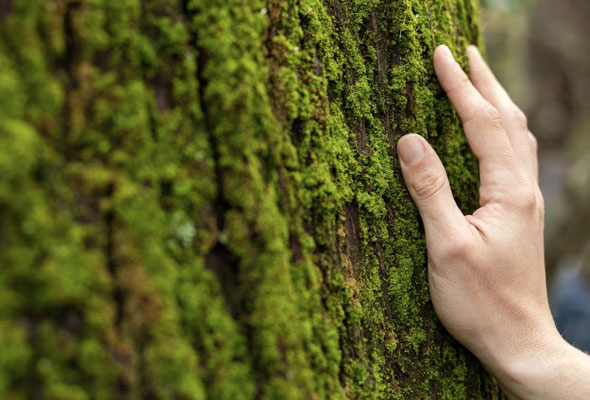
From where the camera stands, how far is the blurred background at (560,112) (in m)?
7.84

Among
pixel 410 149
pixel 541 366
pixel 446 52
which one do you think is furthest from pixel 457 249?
pixel 446 52

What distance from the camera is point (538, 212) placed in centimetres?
190

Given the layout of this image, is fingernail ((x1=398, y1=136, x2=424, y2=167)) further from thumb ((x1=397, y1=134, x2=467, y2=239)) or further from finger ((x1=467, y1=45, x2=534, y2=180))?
finger ((x1=467, y1=45, x2=534, y2=180))

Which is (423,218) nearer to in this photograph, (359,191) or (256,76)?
(359,191)

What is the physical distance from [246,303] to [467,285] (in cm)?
83

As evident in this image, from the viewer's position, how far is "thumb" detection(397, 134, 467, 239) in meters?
1.69

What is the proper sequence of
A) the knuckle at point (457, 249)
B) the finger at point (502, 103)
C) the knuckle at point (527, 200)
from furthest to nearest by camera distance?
the finger at point (502, 103), the knuckle at point (527, 200), the knuckle at point (457, 249)

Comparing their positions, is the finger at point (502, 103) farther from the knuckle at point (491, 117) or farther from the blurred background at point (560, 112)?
the blurred background at point (560, 112)

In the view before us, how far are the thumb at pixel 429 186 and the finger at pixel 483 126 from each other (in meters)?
0.26

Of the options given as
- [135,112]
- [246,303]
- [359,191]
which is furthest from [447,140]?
[135,112]

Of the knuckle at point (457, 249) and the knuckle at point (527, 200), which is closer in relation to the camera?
the knuckle at point (457, 249)

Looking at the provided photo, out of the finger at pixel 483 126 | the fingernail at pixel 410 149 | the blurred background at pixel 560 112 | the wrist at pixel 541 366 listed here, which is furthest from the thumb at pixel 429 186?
the blurred background at pixel 560 112

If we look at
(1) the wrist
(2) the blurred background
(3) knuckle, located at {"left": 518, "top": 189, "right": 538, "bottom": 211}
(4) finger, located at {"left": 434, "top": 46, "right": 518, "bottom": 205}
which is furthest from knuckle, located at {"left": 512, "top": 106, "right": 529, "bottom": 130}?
(2) the blurred background

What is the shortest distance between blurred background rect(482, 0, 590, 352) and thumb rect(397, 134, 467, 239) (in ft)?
18.7
